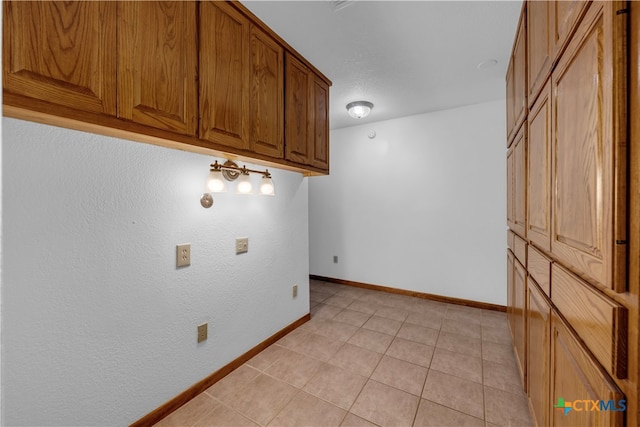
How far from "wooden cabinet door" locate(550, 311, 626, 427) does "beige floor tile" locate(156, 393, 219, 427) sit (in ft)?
5.69

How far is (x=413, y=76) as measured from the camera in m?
2.47

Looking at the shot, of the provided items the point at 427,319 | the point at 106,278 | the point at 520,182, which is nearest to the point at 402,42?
the point at 520,182

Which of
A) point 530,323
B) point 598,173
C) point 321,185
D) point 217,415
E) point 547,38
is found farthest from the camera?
point 321,185

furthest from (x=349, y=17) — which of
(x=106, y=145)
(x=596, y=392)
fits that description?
(x=596, y=392)

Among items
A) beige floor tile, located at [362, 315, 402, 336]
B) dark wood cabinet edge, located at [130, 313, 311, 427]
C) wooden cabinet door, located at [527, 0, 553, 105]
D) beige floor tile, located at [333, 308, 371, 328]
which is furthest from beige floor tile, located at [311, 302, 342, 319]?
→ wooden cabinet door, located at [527, 0, 553, 105]

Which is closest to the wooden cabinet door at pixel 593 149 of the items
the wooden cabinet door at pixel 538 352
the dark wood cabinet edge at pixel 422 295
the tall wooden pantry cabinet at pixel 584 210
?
the tall wooden pantry cabinet at pixel 584 210

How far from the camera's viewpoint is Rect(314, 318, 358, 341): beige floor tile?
252 centimetres

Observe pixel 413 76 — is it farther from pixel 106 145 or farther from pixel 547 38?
pixel 106 145

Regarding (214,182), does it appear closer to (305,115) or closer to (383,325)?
(305,115)

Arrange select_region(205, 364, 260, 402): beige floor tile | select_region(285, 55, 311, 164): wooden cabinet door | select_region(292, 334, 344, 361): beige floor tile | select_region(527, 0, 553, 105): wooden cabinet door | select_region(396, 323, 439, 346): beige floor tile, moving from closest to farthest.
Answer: select_region(527, 0, 553, 105): wooden cabinet door < select_region(205, 364, 260, 402): beige floor tile < select_region(285, 55, 311, 164): wooden cabinet door < select_region(292, 334, 344, 361): beige floor tile < select_region(396, 323, 439, 346): beige floor tile

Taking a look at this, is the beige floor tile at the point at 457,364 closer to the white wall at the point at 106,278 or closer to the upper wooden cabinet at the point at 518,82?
the white wall at the point at 106,278

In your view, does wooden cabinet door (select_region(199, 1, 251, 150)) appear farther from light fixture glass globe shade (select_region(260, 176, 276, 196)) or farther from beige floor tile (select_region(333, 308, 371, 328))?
beige floor tile (select_region(333, 308, 371, 328))

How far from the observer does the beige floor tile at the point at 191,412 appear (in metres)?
1.56

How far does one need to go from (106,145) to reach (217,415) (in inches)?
63.1
